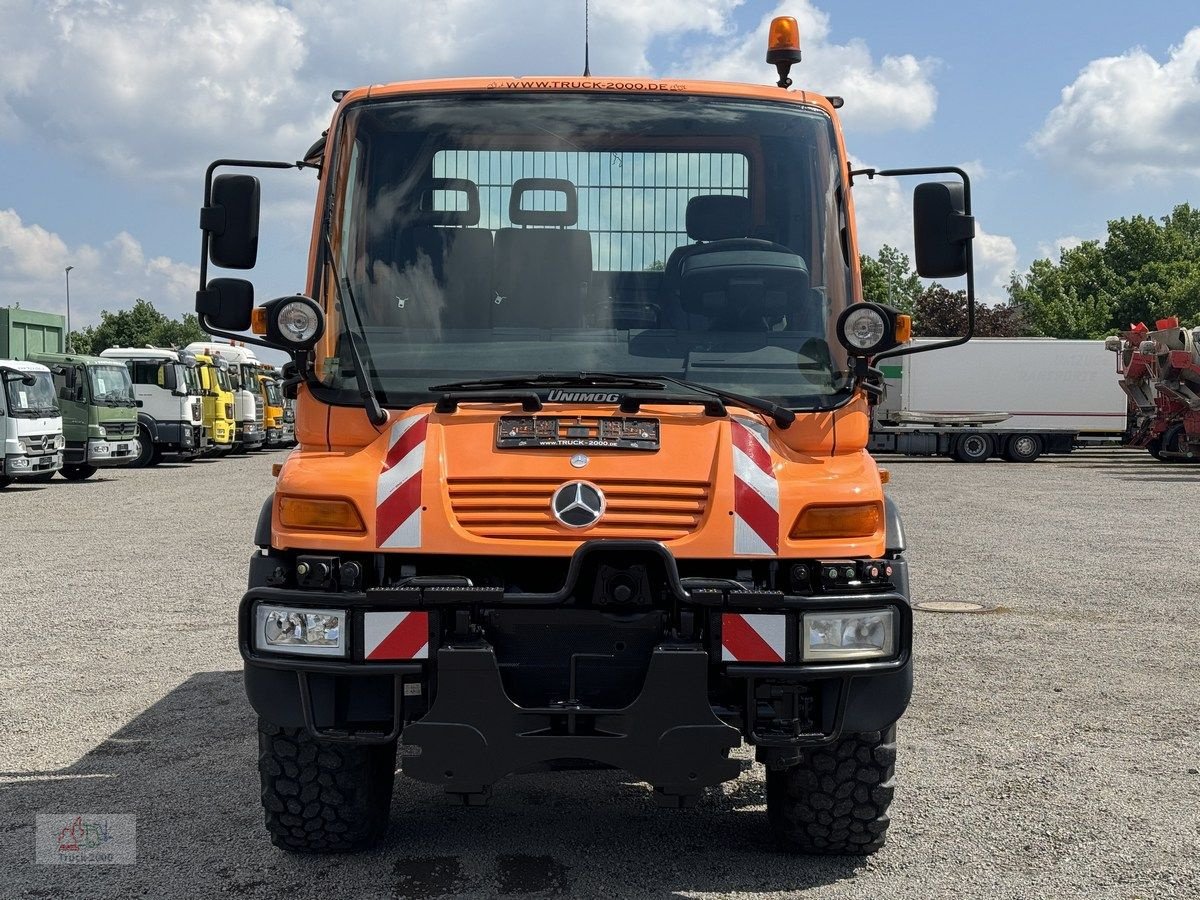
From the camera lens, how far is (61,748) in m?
6.21

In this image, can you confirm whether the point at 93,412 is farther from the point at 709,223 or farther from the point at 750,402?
the point at 750,402

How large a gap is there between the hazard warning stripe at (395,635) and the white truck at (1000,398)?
34.3 meters

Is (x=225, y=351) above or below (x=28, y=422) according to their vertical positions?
above

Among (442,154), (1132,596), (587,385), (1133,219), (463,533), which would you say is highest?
(1133,219)

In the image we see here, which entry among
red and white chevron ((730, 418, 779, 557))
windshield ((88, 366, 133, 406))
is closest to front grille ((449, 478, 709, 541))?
red and white chevron ((730, 418, 779, 557))

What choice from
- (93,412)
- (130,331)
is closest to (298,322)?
(93,412)

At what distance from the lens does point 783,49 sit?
6012 mm

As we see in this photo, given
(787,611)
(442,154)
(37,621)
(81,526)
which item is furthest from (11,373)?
(787,611)

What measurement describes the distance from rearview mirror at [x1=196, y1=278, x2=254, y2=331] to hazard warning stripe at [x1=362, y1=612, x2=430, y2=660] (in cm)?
140

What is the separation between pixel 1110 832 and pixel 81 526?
14.3 metres

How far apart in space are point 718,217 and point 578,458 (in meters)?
1.32

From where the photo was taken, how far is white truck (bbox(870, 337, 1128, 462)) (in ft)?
124

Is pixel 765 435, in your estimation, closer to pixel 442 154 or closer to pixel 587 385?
pixel 587 385

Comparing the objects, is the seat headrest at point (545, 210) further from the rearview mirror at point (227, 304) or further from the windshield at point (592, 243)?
the rearview mirror at point (227, 304)
